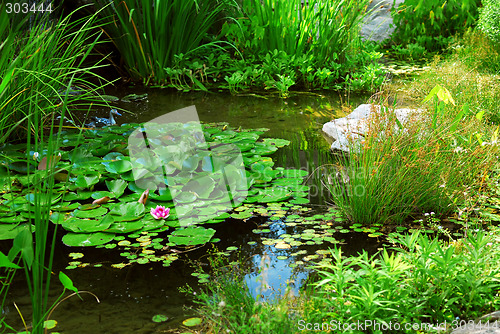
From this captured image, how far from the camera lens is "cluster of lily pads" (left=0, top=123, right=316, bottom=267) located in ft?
8.40

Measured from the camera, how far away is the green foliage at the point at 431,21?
7129 mm

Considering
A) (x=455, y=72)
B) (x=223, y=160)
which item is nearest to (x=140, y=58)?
(x=223, y=160)

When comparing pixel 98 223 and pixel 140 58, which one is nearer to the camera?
pixel 98 223

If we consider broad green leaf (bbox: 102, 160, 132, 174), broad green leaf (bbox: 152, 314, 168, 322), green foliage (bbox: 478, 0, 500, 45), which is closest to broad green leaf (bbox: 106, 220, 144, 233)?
broad green leaf (bbox: 102, 160, 132, 174)

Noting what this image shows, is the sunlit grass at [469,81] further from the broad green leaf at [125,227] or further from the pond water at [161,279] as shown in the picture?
the broad green leaf at [125,227]

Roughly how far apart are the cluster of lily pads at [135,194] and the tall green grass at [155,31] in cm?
205

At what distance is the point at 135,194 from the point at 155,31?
3.05m

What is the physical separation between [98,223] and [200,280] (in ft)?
2.51

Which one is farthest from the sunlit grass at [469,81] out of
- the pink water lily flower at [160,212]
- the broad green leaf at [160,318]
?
the broad green leaf at [160,318]

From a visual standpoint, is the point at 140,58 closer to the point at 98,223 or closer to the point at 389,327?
the point at 98,223

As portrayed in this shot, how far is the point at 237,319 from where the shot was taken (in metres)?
1.82

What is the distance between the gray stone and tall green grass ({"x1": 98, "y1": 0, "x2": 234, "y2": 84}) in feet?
9.76

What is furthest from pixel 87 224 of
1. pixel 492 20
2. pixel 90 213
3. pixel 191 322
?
pixel 492 20

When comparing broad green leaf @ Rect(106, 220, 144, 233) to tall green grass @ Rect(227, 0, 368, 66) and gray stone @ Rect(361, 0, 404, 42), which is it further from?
gray stone @ Rect(361, 0, 404, 42)
